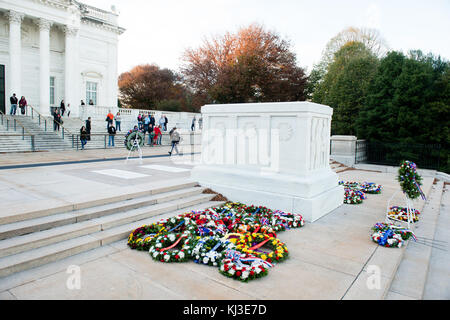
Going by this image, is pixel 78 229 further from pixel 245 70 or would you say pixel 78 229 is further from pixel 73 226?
pixel 245 70

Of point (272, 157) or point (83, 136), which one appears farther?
point (83, 136)

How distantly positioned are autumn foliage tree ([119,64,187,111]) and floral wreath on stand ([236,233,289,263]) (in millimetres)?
48360

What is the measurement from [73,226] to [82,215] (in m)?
0.29

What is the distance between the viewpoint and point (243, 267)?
14.2 ft

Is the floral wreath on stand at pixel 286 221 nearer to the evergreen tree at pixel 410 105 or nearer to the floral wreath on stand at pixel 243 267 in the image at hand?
the floral wreath on stand at pixel 243 267

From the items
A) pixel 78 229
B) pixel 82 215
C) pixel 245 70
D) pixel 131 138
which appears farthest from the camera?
pixel 245 70

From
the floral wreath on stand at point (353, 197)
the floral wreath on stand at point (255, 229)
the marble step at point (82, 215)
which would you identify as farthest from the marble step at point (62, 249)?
the floral wreath on stand at point (353, 197)

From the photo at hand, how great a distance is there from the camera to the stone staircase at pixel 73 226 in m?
4.44

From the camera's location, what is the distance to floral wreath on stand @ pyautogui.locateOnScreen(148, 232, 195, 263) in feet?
15.4

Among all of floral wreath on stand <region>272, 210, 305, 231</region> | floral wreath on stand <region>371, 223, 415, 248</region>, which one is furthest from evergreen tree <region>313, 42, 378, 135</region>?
floral wreath on stand <region>272, 210, 305, 231</region>

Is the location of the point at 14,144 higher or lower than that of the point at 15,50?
lower

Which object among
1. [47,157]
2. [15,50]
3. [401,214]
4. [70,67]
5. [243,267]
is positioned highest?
[15,50]

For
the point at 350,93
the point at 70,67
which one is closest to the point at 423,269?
the point at 350,93

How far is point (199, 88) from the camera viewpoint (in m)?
37.8
